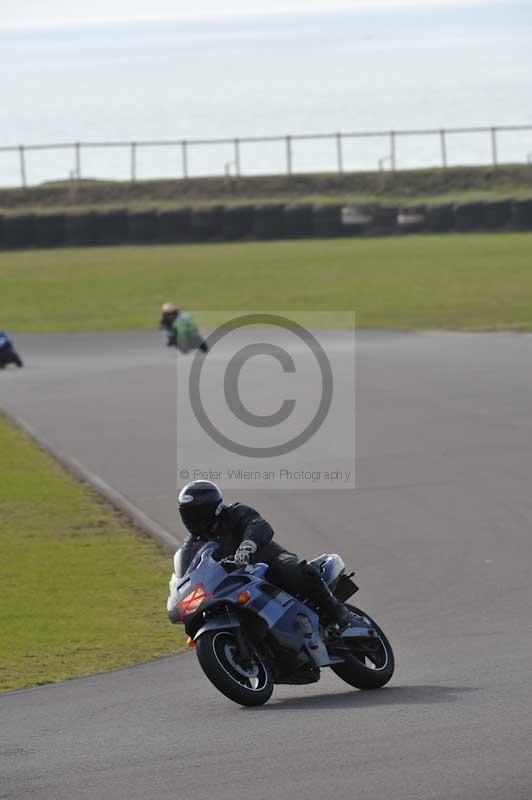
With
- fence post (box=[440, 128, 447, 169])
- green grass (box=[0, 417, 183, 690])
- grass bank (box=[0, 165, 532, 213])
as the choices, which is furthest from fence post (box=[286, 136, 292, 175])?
green grass (box=[0, 417, 183, 690])

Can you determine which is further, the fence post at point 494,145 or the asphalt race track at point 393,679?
the fence post at point 494,145

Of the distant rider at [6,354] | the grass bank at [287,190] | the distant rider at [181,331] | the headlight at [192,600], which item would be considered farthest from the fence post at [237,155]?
the headlight at [192,600]

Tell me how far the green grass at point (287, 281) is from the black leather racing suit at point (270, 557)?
27820 millimetres

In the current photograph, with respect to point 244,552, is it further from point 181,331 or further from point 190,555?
point 181,331

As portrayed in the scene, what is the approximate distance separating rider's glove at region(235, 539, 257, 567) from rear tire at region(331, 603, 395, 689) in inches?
33.6

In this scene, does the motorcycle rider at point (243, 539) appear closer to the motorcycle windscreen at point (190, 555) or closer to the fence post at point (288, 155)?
the motorcycle windscreen at point (190, 555)

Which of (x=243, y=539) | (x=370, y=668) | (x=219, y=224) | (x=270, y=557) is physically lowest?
(x=370, y=668)

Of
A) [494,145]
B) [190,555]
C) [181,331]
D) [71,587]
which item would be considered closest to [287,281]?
[181,331]

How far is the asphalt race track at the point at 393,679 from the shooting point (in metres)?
6.62

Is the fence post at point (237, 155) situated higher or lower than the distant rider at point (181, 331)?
higher

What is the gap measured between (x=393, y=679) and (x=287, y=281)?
36.4 m

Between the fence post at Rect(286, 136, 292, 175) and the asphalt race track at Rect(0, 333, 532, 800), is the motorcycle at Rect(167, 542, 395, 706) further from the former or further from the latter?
the fence post at Rect(286, 136, 292, 175)

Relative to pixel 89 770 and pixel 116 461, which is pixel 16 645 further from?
pixel 116 461

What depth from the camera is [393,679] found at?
8930 mm
